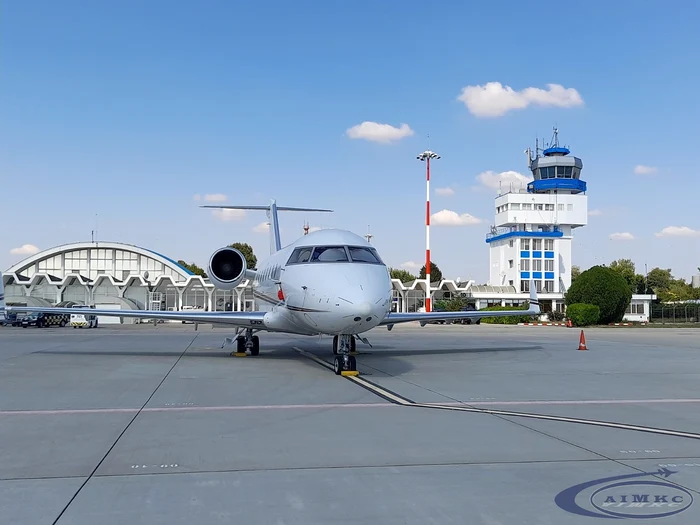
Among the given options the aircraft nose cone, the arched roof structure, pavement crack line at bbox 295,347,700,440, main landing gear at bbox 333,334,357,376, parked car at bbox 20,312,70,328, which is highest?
the arched roof structure

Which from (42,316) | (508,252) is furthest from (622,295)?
(42,316)

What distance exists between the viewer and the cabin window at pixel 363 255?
13.7m

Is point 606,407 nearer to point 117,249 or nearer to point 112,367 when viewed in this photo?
point 112,367

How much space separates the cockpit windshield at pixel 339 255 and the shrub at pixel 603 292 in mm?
46652

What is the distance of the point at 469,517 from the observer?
4441 mm

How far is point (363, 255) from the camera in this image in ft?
45.5

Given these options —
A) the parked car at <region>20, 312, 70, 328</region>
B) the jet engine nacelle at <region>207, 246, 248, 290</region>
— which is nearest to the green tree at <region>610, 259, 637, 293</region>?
the parked car at <region>20, 312, 70, 328</region>

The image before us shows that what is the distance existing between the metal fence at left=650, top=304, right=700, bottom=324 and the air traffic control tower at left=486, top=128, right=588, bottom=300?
10231mm

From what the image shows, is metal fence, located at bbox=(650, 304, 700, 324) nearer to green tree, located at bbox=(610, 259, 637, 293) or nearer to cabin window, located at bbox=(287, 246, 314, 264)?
green tree, located at bbox=(610, 259, 637, 293)

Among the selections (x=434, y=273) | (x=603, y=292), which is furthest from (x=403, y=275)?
(x=603, y=292)

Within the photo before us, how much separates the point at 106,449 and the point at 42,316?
172 feet

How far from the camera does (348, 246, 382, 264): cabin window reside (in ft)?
44.9

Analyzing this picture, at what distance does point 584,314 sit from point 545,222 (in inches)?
944

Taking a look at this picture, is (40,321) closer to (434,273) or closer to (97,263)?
(97,263)
